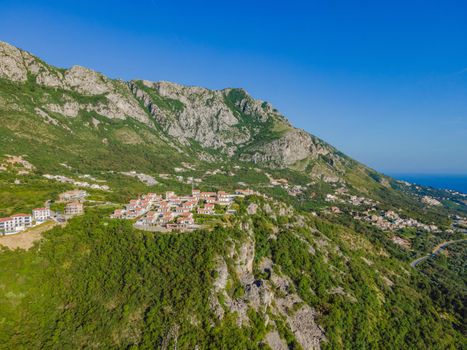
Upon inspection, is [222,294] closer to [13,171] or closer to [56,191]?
[56,191]

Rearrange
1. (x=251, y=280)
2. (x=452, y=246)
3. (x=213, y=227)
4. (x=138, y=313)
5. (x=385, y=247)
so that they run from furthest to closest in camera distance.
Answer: (x=452, y=246) → (x=385, y=247) → (x=213, y=227) → (x=251, y=280) → (x=138, y=313)

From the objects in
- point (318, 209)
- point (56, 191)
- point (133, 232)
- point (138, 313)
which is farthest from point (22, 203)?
point (318, 209)

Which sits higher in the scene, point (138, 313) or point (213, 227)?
point (213, 227)

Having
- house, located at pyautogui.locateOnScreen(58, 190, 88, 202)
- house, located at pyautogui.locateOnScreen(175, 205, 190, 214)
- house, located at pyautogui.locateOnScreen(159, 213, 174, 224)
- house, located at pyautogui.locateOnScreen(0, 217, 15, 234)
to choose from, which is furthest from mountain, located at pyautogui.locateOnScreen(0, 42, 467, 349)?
house, located at pyautogui.locateOnScreen(175, 205, 190, 214)

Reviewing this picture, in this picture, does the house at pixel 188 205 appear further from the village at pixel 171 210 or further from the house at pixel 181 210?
the house at pixel 181 210

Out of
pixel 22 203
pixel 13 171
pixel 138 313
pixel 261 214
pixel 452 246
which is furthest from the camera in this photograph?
pixel 452 246

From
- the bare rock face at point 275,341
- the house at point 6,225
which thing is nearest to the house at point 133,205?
the house at point 6,225

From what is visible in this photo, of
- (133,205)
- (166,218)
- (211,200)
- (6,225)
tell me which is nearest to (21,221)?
(6,225)

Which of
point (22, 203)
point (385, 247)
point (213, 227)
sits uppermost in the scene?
point (213, 227)
